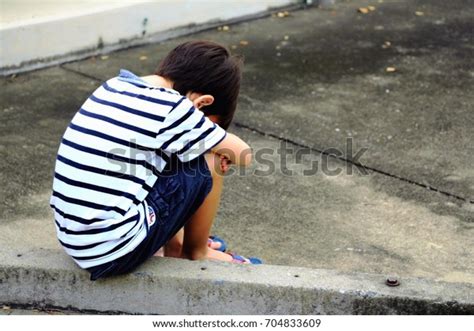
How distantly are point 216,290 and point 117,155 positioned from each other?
22.2 inches

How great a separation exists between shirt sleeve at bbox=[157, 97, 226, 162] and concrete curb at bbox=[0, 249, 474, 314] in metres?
0.42

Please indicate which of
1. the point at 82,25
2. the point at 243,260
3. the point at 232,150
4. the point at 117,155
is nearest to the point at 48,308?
the point at 117,155

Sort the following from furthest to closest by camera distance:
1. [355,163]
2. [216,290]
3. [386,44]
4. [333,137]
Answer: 1. [386,44]
2. [333,137]
3. [355,163]
4. [216,290]

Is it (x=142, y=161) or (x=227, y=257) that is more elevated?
(x=142, y=161)

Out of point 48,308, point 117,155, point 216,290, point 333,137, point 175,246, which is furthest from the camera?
point 333,137

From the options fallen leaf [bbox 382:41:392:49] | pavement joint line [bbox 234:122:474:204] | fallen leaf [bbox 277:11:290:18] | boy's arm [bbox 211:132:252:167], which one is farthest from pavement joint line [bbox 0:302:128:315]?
fallen leaf [bbox 277:11:290:18]

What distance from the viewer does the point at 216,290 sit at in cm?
308

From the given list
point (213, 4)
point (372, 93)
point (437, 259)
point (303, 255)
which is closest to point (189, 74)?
point (303, 255)

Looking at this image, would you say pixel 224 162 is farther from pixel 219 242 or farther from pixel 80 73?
pixel 80 73

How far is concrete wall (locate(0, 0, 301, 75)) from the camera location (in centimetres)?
582

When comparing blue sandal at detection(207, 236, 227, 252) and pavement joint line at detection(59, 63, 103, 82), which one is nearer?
blue sandal at detection(207, 236, 227, 252)

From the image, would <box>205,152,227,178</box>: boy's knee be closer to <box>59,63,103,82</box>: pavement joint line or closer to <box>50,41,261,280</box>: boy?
<box>50,41,261,280</box>: boy

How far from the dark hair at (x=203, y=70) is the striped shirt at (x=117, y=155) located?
0.14 metres

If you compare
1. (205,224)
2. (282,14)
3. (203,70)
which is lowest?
(282,14)
